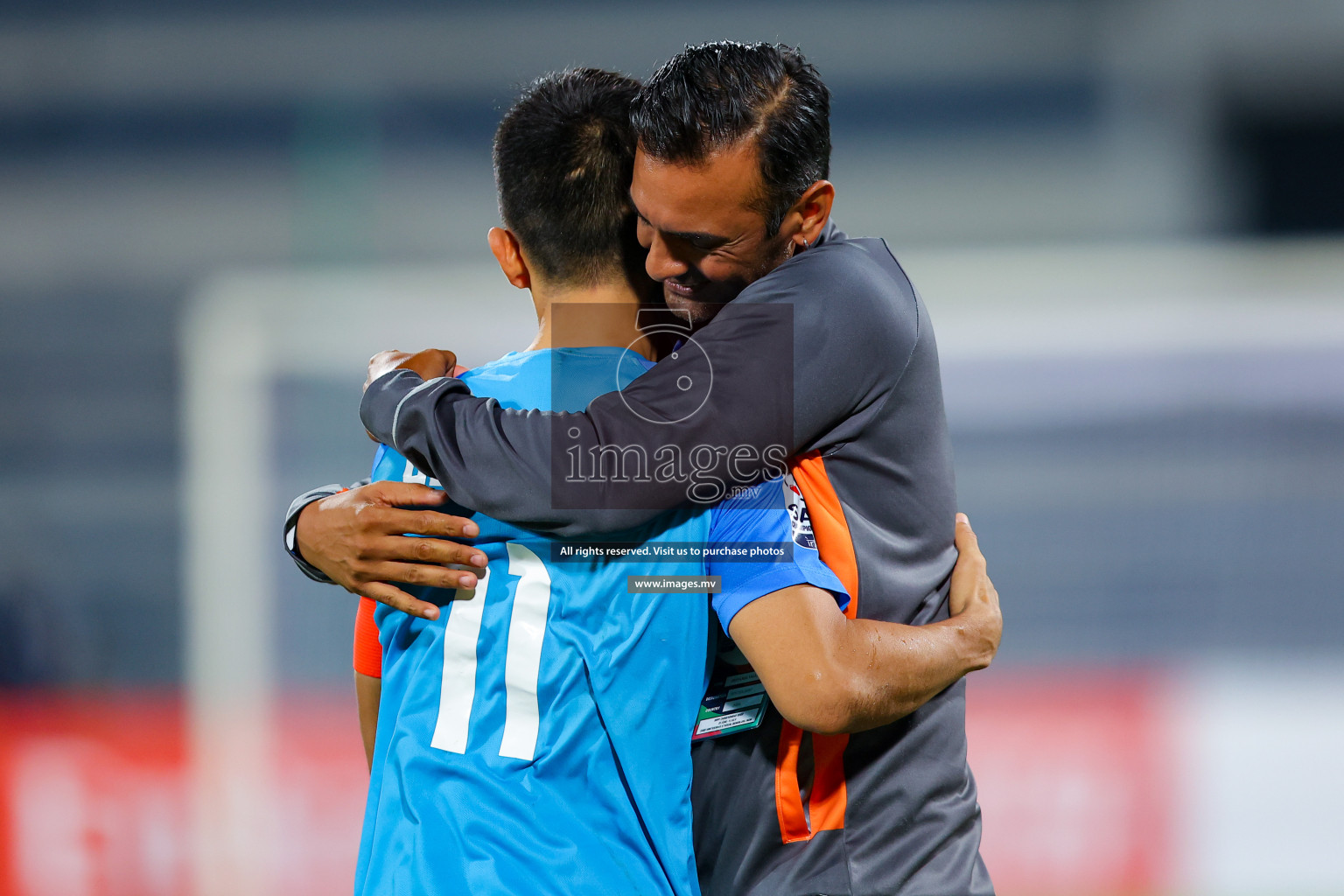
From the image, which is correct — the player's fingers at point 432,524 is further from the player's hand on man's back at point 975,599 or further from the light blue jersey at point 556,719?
the player's hand on man's back at point 975,599

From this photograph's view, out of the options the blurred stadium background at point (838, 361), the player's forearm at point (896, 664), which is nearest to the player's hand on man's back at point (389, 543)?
the player's forearm at point (896, 664)

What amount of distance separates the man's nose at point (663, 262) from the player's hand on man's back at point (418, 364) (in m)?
0.27

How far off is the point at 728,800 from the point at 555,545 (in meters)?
0.45

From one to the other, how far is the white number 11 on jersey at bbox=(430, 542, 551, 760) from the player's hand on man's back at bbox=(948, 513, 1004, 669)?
0.58 meters

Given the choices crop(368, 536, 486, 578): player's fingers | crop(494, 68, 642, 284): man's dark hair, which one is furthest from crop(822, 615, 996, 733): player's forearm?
crop(494, 68, 642, 284): man's dark hair

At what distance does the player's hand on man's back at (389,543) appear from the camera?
3.79ft

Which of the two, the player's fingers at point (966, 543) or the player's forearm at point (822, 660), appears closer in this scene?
the player's forearm at point (822, 660)

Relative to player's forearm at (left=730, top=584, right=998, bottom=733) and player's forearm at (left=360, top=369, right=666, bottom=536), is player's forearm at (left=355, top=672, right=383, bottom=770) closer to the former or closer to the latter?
player's forearm at (left=360, top=369, right=666, bottom=536)

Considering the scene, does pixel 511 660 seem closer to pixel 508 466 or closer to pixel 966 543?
pixel 508 466

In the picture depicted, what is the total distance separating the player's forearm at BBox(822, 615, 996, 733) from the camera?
1.15 meters

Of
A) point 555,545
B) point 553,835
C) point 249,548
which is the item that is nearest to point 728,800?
point 553,835

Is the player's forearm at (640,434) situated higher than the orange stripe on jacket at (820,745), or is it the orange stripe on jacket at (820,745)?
the player's forearm at (640,434)

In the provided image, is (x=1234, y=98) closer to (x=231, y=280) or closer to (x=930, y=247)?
(x=930, y=247)

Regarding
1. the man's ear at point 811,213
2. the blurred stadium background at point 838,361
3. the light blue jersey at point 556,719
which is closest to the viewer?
the light blue jersey at point 556,719
